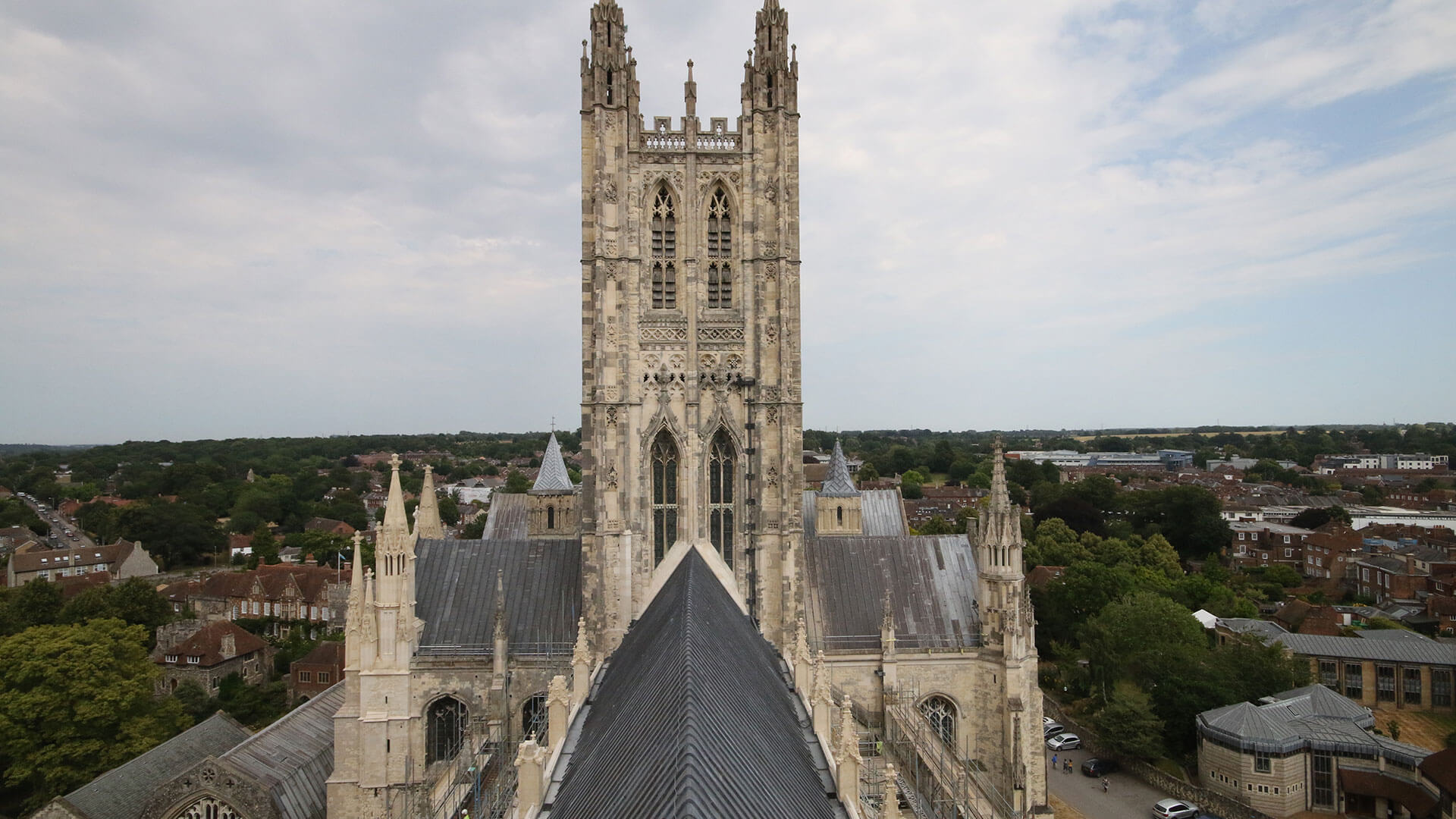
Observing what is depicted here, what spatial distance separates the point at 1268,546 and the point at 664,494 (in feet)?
237

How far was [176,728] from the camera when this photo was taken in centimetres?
3416

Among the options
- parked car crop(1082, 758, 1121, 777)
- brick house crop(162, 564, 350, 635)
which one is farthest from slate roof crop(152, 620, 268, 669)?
parked car crop(1082, 758, 1121, 777)

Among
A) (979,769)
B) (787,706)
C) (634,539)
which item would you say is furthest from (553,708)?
(979,769)

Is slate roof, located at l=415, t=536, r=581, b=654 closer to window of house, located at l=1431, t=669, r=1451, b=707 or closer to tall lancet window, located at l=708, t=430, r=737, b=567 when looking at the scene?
tall lancet window, located at l=708, t=430, r=737, b=567

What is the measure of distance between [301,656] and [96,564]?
41.6 metres

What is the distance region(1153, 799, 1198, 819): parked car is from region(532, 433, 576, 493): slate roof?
31.2m

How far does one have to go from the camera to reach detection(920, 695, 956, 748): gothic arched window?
2577 cm

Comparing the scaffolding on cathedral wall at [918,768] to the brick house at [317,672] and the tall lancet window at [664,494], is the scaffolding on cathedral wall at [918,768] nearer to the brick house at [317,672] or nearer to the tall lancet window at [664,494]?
the tall lancet window at [664,494]

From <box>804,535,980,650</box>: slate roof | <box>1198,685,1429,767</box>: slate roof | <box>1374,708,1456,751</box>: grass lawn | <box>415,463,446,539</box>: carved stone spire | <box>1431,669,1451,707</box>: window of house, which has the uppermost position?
<box>415,463,446,539</box>: carved stone spire

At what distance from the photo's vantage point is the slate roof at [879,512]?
5084 centimetres

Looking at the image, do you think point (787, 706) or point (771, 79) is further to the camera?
point (771, 79)

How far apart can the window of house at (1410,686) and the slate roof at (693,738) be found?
1640 inches

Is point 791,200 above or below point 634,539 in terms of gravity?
above

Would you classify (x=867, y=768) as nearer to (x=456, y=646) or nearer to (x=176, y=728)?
(x=456, y=646)
